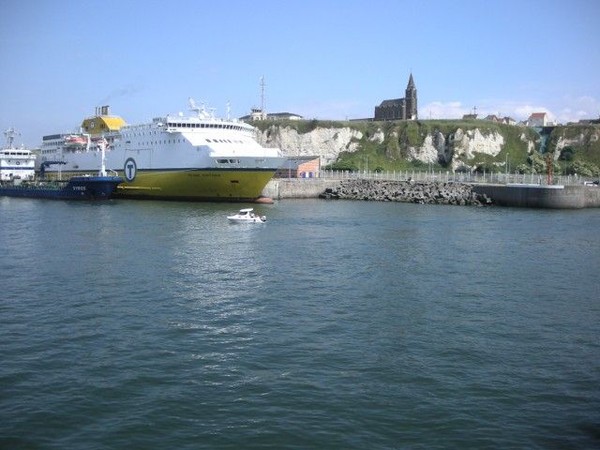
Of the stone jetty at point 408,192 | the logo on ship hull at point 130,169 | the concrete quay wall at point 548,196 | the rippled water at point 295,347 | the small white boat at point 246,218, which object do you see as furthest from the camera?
the stone jetty at point 408,192

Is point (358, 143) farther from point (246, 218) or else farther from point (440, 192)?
point (246, 218)

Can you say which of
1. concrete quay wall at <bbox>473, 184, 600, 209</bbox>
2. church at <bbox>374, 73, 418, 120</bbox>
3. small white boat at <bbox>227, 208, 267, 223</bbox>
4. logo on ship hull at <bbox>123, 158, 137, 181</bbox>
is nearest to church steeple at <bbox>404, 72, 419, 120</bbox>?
church at <bbox>374, 73, 418, 120</bbox>

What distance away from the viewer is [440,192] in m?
73.1

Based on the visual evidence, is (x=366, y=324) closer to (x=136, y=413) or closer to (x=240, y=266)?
(x=136, y=413)

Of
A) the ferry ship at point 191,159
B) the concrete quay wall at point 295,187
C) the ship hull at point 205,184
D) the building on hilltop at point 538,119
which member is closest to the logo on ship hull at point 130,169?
the ferry ship at point 191,159

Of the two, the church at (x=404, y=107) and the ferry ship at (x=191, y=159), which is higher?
the church at (x=404, y=107)

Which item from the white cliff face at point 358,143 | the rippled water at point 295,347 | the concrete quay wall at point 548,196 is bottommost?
the rippled water at point 295,347

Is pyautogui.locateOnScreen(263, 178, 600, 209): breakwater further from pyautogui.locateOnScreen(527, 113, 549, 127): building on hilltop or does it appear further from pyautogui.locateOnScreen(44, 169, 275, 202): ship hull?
pyautogui.locateOnScreen(527, 113, 549, 127): building on hilltop

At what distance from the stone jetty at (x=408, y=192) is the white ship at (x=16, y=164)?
148 feet

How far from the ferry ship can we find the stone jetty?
15.2 m

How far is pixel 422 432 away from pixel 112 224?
35342 millimetres

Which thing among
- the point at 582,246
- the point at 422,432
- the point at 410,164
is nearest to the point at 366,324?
the point at 422,432

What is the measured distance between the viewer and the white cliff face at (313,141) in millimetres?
134875

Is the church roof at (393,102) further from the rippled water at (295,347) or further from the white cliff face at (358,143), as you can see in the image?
the rippled water at (295,347)
